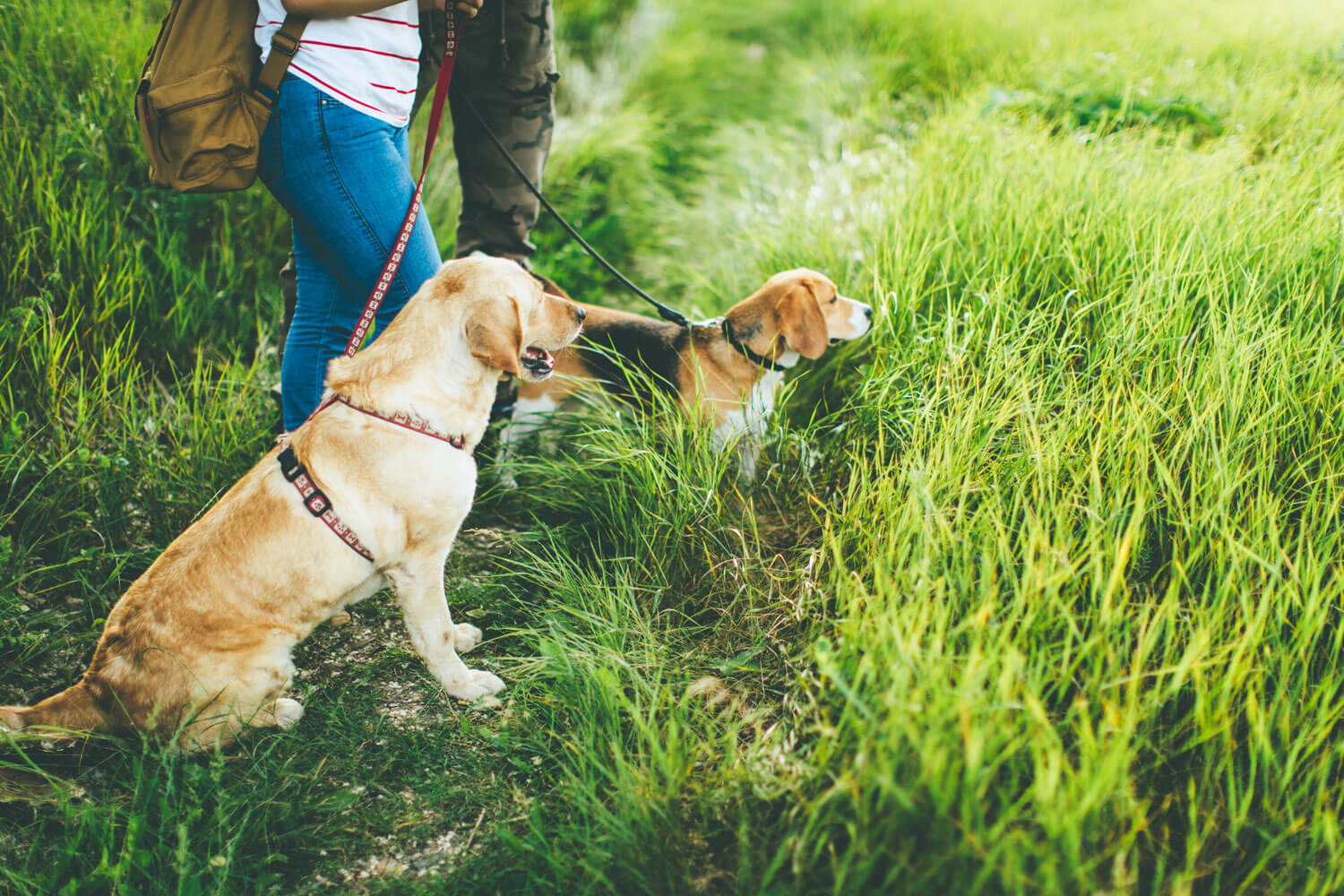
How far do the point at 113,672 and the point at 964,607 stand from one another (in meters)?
2.19

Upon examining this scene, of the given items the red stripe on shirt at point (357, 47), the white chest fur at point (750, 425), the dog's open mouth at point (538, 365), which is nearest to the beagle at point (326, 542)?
the dog's open mouth at point (538, 365)

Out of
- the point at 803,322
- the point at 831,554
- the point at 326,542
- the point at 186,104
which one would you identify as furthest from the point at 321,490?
the point at 803,322

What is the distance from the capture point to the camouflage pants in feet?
9.41

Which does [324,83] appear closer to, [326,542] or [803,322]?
[326,542]

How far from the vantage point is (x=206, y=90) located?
1971mm

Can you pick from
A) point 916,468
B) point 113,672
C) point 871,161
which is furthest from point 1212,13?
point 113,672

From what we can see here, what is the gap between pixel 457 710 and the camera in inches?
88.3

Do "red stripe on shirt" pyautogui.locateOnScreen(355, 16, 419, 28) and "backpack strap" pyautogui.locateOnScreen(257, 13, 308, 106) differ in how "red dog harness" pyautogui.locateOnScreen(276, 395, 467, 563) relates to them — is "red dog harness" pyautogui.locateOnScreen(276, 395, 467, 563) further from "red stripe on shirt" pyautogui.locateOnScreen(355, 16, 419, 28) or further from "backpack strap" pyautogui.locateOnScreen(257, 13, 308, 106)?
"red stripe on shirt" pyautogui.locateOnScreen(355, 16, 419, 28)

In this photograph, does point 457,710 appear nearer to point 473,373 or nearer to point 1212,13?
point 473,373

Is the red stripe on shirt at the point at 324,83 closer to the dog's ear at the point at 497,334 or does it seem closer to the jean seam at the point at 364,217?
the jean seam at the point at 364,217

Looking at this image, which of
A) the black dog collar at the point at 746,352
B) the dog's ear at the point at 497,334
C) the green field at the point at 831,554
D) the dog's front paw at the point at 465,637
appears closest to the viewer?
the green field at the point at 831,554

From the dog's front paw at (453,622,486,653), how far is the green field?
0.23 ft

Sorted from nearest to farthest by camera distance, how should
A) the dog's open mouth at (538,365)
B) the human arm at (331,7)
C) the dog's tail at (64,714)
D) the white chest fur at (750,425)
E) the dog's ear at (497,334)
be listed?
1. the dog's tail at (64,714)
2. the human arm at (331,7)
3. the dog's ear at (497,334)
4. the dog's open mouth at (538,365)
5. the white chest fur at (750,425)

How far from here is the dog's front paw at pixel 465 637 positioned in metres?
2.44
